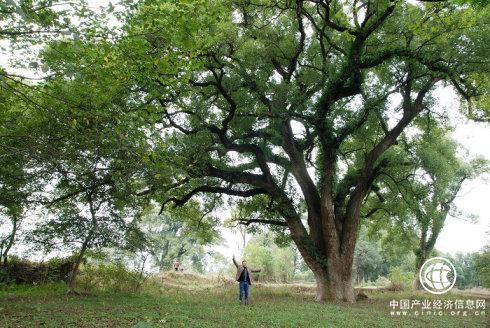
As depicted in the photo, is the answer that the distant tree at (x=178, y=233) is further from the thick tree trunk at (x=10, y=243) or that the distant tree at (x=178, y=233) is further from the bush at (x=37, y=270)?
the thick tree trunk at (x=10, y=243)

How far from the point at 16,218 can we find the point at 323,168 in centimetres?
1172

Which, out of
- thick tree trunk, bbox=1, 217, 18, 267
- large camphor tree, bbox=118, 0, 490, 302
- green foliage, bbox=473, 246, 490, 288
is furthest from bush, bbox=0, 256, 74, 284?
green foliage, bbox=473, 246, 490, 288

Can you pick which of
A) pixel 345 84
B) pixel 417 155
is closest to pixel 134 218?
pixel 345 84

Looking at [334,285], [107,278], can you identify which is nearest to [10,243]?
[107,278]

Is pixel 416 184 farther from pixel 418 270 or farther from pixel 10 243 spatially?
pixel 10 243

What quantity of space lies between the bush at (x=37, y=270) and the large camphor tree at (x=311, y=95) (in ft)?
16.8

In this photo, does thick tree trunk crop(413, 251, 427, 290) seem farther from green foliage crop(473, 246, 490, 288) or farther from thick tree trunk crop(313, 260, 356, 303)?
thick tree trunk crop(313, 260, 356, 303)

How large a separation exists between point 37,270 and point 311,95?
1260 cm

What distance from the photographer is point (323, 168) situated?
16047 mm

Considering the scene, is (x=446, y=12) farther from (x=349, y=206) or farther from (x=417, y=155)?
(x=417, y=155)

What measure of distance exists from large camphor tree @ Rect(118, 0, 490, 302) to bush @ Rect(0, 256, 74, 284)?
5.11m

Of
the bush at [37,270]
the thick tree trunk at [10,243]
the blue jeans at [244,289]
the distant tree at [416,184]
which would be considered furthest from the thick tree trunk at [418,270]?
the thick tree trunk at [10,243]

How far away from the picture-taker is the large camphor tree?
11.3 meters

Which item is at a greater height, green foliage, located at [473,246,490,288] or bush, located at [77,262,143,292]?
green foliage, located at [473,246,490,288]
